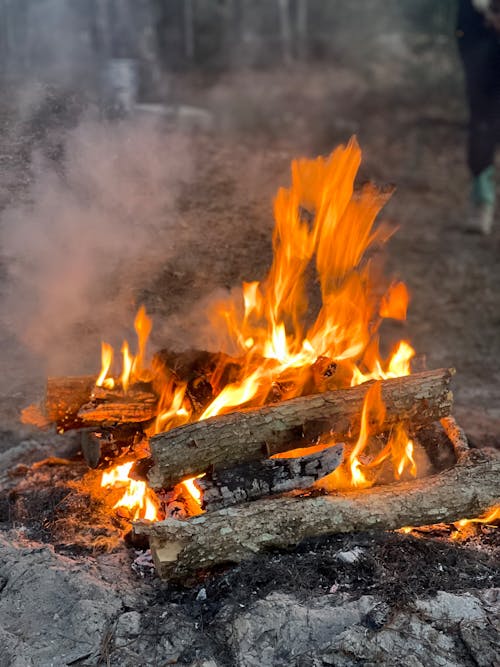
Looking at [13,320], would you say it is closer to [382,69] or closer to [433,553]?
[433,553]

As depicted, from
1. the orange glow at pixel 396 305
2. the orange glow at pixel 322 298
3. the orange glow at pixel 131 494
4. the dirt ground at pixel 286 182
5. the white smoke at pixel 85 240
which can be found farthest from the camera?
the dirt ground at pixel 286 182

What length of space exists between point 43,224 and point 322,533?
9.08 feet

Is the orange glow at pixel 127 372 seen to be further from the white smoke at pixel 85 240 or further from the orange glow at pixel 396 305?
the orange glow at pixel 396 305

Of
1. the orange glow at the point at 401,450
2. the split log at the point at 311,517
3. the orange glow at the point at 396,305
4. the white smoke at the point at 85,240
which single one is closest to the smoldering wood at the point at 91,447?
the split log at the point at 311,517

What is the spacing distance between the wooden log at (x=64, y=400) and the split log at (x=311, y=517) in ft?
3.65

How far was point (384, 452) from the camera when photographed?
3498mm

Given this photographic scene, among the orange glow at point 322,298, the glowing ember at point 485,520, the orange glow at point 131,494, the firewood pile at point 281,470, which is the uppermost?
the orange glow at point 322,298

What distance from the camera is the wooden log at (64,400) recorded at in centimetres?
370

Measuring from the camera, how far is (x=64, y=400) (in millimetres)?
3707

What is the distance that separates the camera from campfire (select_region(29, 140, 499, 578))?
301 cm

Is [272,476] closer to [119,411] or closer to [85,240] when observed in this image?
[119,411]

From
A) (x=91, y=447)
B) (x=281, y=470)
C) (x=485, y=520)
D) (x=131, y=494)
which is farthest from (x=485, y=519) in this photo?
(x=91, y=447)

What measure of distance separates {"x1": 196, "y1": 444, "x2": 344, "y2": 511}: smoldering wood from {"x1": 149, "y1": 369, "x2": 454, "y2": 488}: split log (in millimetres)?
73

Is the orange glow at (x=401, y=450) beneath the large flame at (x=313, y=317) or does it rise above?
beneath
